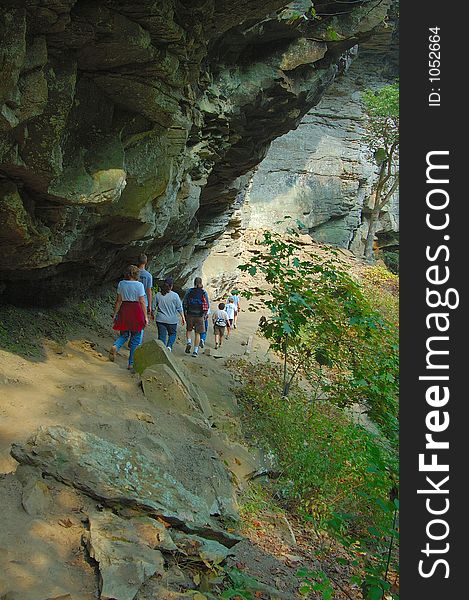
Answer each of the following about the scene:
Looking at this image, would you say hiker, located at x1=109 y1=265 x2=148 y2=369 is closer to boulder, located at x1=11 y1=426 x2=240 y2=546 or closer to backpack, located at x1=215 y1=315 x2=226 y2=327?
boulder, located at x1=11 y1=426 x2=240 y2=546

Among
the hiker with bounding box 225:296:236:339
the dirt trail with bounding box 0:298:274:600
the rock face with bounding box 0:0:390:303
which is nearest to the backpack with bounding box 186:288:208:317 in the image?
the dirt trail with bounding box 0:298:274:600

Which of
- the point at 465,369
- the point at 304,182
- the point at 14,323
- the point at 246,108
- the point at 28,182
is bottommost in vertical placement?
the point at 465,369

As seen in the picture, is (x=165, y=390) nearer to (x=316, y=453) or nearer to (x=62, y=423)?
(x=62, y=423)

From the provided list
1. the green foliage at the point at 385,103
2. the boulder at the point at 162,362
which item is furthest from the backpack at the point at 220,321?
the green foliage at the point at 385,103

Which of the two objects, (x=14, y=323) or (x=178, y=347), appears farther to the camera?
(x=178, y=347)

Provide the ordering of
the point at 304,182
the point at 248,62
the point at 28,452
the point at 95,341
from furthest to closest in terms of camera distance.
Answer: the point at 304,182 → the point at 248,62 → the point at 95,341 → the point at 28,452

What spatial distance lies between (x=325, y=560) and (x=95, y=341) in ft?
18.5

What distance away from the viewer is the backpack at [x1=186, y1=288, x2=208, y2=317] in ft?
38.2

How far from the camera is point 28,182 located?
22.0 feet

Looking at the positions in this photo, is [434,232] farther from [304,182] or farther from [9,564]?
[304,182]

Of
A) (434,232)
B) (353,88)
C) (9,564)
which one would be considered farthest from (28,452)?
(353,88)

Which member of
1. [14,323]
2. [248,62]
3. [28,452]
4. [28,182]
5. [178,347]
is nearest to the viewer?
[28,452]

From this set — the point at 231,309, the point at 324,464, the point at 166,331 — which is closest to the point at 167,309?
the point at 166,331

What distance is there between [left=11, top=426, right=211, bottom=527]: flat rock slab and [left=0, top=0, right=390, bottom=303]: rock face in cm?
298
